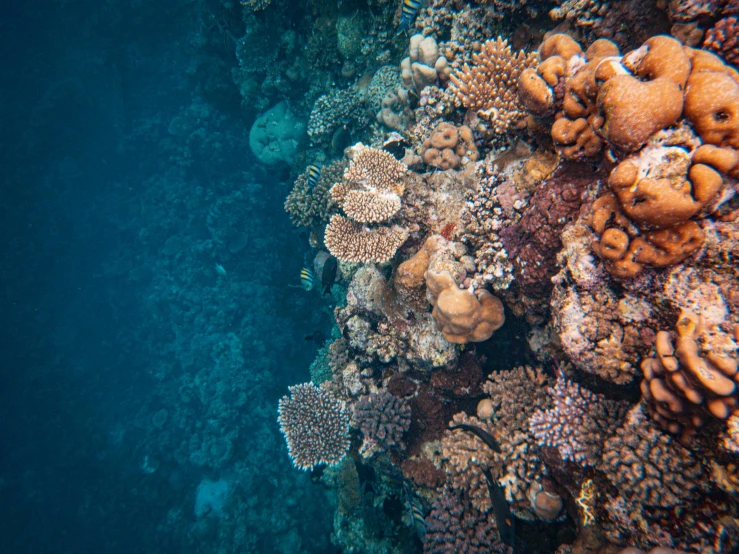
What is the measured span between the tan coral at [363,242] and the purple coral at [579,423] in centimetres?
259

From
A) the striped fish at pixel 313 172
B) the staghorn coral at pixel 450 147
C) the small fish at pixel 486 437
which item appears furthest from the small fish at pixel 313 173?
the small fish at pixel 486 437

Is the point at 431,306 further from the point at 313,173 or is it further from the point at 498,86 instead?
the point at 313,173

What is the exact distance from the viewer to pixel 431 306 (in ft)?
13.8

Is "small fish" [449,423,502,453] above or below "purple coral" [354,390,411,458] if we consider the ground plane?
above

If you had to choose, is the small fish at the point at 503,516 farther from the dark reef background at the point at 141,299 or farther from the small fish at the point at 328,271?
the dark reef background at the point at 141,299

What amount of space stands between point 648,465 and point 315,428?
4434mm

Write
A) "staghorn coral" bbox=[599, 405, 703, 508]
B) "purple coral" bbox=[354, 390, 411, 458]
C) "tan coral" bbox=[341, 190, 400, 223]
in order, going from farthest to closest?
"purple coral" bbox=[354, 390, 411, 458] < "tan coral" bbox=[341, 190, 400, 223] < "staghorn coral" bbox=[599, 405, 703, 508]

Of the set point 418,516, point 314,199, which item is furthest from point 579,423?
point 314,199

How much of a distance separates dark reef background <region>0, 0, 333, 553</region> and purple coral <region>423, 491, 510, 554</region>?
8250 millimetres

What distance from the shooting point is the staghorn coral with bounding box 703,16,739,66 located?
234 cm

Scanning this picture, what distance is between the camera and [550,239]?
3.18 metres

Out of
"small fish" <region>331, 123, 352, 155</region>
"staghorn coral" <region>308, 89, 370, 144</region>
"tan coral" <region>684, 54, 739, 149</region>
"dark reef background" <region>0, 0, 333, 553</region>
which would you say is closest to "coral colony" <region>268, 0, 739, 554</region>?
"tan coral" <region>684, 54, 739, 149</region>

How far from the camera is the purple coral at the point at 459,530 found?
3.86m

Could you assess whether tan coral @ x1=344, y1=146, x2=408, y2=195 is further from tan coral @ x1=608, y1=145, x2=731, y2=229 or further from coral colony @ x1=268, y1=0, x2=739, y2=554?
tan coral @ x1=608, y1=145, x2=731, y2=229
